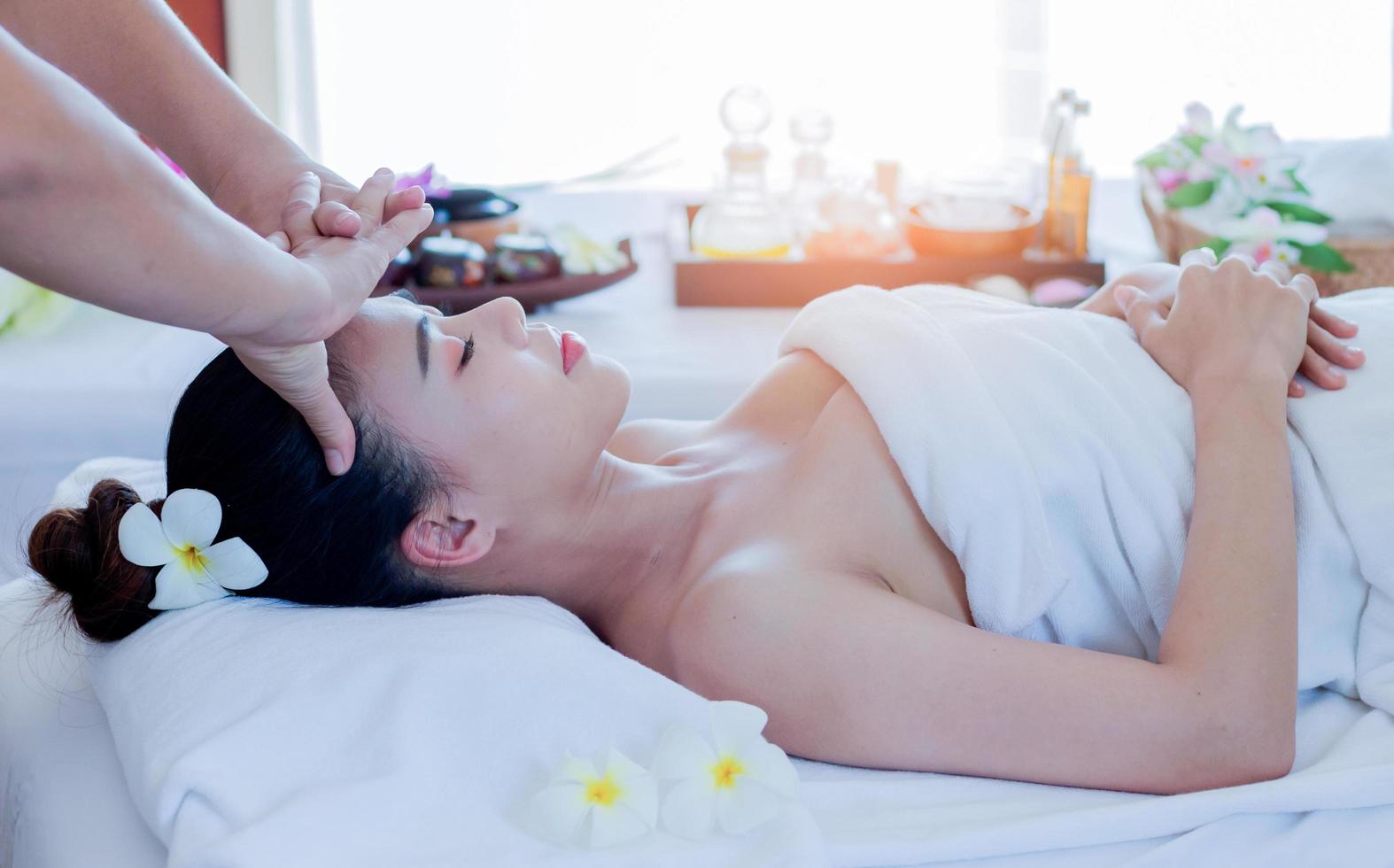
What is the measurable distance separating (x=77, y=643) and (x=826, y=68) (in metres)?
2.30

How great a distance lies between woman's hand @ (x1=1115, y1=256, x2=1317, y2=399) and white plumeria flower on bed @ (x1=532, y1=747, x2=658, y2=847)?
0.73 meters

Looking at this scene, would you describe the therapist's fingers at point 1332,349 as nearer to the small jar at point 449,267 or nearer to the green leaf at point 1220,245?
the green leaf at point 1220,245

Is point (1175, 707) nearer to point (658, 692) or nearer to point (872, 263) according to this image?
point (658, 692)

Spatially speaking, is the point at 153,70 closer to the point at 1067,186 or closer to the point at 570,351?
the point at 570,351

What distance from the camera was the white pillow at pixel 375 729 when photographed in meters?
0.97

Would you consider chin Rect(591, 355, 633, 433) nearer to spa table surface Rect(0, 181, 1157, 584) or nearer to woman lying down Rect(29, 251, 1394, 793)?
woman lying down Rect(29, 251, 1394, 793)

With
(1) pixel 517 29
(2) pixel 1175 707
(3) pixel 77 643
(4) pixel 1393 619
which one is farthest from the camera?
(1) pixel 517 29

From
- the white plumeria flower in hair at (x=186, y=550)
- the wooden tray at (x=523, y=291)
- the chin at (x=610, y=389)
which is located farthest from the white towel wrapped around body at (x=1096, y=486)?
the wooden tray at (x=523, y=291)

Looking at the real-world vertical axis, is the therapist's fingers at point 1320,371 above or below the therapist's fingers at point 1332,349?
below

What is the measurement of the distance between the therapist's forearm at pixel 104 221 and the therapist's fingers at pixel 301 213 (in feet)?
0.81

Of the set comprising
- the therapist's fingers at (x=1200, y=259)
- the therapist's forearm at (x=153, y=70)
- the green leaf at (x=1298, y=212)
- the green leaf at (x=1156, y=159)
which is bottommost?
the therapist's fingers at (x=1200, y=259)

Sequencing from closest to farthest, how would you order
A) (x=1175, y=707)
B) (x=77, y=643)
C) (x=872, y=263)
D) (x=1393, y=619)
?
1. (x=1175, y=707)
2. (x=1393, y=619)
3. (x=77, y=643)
4. (x=872, y=263)

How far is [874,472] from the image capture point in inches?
50.4

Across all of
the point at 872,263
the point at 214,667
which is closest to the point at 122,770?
the point at 214,667
